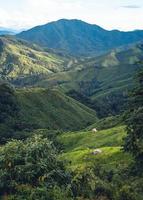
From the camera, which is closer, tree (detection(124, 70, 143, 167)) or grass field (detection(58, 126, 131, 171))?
tree (detection(124, 70, 143, 167))

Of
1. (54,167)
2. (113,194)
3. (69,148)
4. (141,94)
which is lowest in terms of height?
(69,148)

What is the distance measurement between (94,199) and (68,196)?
5302 millimetres

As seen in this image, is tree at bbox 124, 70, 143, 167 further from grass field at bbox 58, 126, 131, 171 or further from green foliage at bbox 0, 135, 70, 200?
green foliage at bbox 0, 135, 70, 200

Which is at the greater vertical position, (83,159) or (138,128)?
(138,128)

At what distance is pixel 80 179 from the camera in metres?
60.7

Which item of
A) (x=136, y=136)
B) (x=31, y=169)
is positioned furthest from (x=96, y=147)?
(x=31, y=169)

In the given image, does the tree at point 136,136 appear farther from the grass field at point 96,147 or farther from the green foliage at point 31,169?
the green foliage at point 31,169

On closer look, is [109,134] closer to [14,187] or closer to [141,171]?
[141,171]

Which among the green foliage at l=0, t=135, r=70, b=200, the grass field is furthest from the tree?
the green foliage at l=0, t=135, r=70, b=200

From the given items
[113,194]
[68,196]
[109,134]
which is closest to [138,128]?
[113,194]

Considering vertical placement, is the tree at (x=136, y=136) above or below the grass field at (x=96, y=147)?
above

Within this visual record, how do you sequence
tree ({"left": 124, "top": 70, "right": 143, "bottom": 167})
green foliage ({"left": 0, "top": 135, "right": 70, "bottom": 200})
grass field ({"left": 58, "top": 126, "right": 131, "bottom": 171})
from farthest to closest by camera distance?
grass field ({"left": 58, "top": 126, "right": 131, "bottom": 171}) < tree ({"left": 124, "top": 70, "right": 143, "bottom": 167}) < green foliage ({"left": 0, "top": 135, "right": 70, "bottom": 200})

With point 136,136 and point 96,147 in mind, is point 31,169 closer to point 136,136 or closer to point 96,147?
point 136,136

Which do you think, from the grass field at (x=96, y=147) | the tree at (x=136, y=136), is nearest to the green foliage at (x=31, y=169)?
the grass field at (x=96, y=147)
